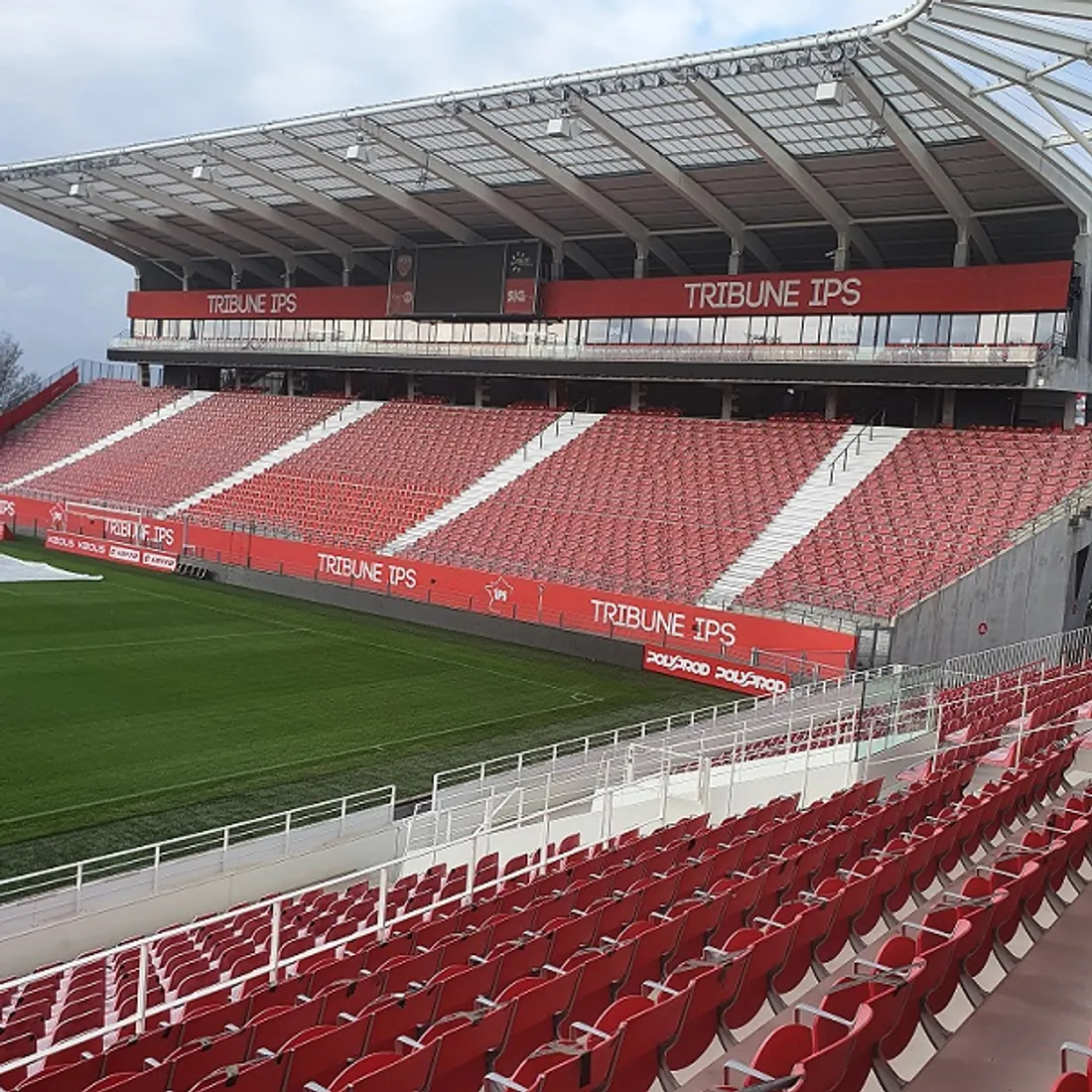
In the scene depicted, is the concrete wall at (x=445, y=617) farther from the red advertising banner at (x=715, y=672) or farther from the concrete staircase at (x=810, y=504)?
the concrete staircase at (x=810, y=504)

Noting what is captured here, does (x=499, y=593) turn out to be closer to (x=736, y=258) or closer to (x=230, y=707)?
(x=230, y=707)

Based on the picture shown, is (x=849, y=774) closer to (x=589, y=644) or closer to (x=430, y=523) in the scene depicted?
(x=589, y=644)

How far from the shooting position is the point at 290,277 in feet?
154

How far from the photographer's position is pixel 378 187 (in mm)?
35781

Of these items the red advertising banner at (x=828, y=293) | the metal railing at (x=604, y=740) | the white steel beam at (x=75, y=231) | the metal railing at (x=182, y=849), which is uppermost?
the white steel beam at (x=75, y=231)

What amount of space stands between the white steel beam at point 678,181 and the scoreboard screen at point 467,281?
693 cm

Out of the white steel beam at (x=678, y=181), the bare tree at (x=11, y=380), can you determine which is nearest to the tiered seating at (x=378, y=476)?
the white steel beam at (x=678, y=181)

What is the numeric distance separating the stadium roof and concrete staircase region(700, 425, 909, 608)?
221 inches

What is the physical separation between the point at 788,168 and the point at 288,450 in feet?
68.3

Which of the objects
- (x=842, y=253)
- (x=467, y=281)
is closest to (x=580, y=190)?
(x=467, y=281)

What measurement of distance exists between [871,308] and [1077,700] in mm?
20841

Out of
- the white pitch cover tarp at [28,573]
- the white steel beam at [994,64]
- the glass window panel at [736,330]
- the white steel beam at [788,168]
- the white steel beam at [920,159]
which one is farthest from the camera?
the glass window panel at [736,330]

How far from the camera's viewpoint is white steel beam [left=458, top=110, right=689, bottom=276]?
30.8m

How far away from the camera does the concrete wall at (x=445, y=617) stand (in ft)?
84.2
